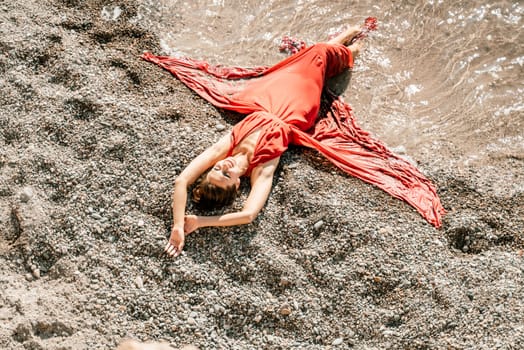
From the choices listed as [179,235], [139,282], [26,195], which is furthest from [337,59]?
[26,195]

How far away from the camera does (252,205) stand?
6.94 meters

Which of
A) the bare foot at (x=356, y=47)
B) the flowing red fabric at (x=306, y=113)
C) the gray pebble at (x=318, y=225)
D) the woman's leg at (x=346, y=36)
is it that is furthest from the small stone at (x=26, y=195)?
the bare foot at (x=356, y=47)

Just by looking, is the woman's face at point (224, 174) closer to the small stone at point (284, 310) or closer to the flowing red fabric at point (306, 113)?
the flowing red fabric at point (306, 113)

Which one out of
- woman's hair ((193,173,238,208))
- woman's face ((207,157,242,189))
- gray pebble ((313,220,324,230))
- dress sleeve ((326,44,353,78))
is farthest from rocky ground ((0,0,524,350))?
dress sleeve ((326,44,353,78))

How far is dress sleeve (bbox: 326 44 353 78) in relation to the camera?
8.37 m

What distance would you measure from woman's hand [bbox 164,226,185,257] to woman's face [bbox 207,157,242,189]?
624 millimetres

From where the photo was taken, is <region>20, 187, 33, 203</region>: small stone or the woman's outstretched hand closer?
the woman's outstretched hand

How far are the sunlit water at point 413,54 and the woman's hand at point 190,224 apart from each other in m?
2.77

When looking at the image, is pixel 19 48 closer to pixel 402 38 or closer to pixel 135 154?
pixel 135 154

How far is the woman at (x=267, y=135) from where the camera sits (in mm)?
6848

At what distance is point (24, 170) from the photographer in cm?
727

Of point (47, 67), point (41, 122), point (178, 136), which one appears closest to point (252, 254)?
point (178, 136)

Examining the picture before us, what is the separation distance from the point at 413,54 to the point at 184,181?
13.1 ft

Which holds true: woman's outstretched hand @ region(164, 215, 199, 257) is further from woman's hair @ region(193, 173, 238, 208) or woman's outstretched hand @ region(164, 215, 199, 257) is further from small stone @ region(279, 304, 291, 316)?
small stone @ region(279, 304, 291, 316)
